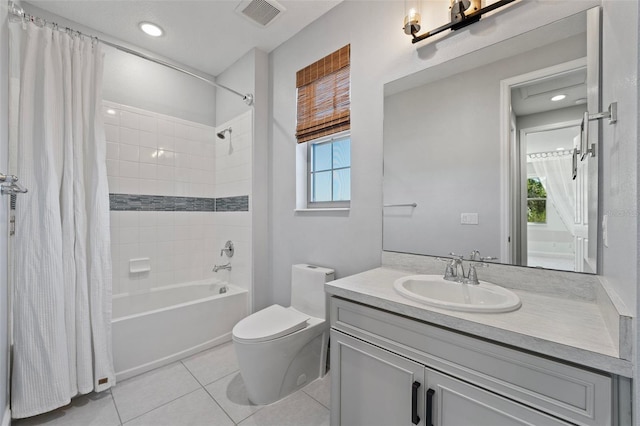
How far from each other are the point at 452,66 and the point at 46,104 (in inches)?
91.0

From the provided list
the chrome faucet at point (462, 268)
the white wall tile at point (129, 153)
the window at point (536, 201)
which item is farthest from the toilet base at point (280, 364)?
the white wall tile at point (129, 153)

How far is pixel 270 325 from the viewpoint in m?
1.73

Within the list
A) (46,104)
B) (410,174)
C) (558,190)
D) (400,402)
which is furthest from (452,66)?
(46,104)

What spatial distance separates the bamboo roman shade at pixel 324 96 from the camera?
6.30 feet

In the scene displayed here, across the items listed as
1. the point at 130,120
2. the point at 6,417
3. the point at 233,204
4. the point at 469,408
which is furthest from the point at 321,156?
the point at 6,417

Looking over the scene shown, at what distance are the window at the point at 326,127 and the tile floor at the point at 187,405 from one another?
1.37m

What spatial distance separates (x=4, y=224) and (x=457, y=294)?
2.26 meters

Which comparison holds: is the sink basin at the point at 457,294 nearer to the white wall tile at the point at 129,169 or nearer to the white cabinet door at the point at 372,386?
the white cabinet door at the point at 372,386

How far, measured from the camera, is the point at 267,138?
256 centimetres

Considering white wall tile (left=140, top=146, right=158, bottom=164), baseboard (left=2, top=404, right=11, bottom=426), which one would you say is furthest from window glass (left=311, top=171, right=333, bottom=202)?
baseboard (left=2, top=404, right=11, bottom=426)

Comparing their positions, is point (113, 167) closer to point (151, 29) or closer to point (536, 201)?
point (151, 29)

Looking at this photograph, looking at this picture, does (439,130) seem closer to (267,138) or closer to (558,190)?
(558,190)

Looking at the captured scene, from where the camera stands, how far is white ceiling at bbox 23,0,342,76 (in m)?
1.98

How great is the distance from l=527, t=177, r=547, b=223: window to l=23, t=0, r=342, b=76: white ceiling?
1797mm
